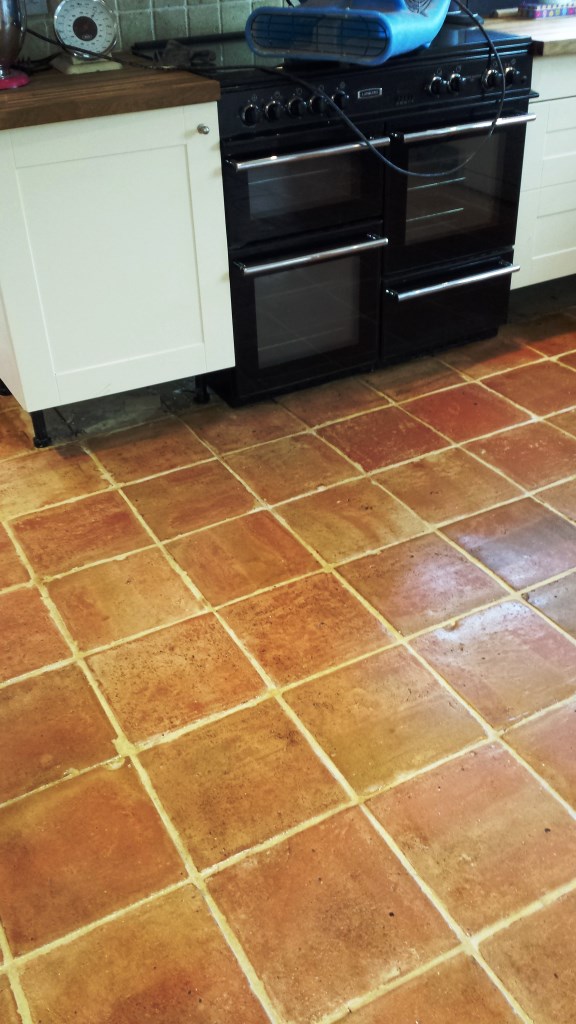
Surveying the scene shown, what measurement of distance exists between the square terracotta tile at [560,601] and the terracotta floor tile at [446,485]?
33 cm

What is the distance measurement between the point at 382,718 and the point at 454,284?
1.56m

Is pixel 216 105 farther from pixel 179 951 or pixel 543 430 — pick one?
pixel 179 951

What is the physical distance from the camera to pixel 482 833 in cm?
151

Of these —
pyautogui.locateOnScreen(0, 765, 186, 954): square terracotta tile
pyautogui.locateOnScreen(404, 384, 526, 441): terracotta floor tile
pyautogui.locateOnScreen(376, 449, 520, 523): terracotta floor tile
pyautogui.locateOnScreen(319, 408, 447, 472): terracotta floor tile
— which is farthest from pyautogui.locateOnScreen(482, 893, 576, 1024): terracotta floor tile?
pyautogui.locateOnScreen(404, 384, 526, 441): terracotta floor tile

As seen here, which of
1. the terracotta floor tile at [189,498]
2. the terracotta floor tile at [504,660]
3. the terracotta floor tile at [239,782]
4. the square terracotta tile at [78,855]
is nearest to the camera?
the square terracotta tile at [78,855]

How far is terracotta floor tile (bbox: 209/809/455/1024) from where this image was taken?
1.31 m

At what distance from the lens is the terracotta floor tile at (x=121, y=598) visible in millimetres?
1966

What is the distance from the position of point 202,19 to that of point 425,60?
2.55ft

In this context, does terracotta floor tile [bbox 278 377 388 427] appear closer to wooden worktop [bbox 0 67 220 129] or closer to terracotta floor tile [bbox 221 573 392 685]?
terracotta floor tile [bbox 221 573 392 685]

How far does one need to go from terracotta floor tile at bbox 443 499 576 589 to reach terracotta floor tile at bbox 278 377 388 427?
0.61 metres

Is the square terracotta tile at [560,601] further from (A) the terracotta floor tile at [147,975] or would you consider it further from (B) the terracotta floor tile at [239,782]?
(A) the terracotta floor tile at [147,975]

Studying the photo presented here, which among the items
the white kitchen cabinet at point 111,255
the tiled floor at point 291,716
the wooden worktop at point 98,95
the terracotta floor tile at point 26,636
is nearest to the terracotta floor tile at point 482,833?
the tiled floor at point 291,716

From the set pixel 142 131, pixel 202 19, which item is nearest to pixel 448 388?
pixel 142 131

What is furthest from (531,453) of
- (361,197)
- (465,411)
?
(361,197)
